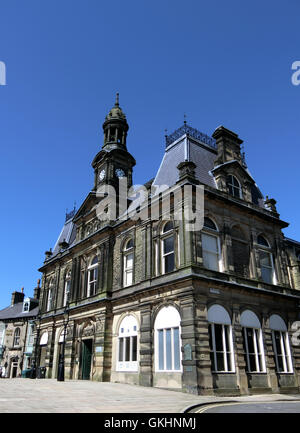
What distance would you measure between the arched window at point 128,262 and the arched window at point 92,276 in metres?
3.91

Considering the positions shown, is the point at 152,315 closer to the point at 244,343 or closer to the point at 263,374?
the point at 244,343

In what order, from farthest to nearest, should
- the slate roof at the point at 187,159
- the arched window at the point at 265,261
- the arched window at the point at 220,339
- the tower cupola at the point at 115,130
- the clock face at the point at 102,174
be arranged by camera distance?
the tower cupola at the point at 115,130 → the clock face at the point at 102,174 → the arched window at the point at 265,261 → the slate roof at the point at 187,159 → the arched window at the point at 220,339

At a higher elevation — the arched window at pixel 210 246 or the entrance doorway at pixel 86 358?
the arched window at pixel 210 246

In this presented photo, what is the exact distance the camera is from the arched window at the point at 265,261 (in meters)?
24.0

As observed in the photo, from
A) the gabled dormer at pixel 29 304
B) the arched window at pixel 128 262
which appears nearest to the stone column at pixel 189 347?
the arched window at pixel 128 262

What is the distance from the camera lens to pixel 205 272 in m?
19.2

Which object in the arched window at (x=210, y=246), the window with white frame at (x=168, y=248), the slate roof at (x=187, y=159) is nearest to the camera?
the arched window at (x=210, y=246)

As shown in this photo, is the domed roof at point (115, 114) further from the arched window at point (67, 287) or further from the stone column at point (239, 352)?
the stone column at point (239, 352)

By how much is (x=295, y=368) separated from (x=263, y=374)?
3.27 metres

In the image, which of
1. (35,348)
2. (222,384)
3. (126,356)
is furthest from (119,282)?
(35,348)

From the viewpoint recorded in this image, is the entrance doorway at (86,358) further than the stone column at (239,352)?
Yes

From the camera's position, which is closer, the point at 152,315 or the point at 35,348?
the point at 152,315

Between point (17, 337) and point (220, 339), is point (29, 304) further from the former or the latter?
point (220, 339)

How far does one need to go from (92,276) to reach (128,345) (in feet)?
26.1
